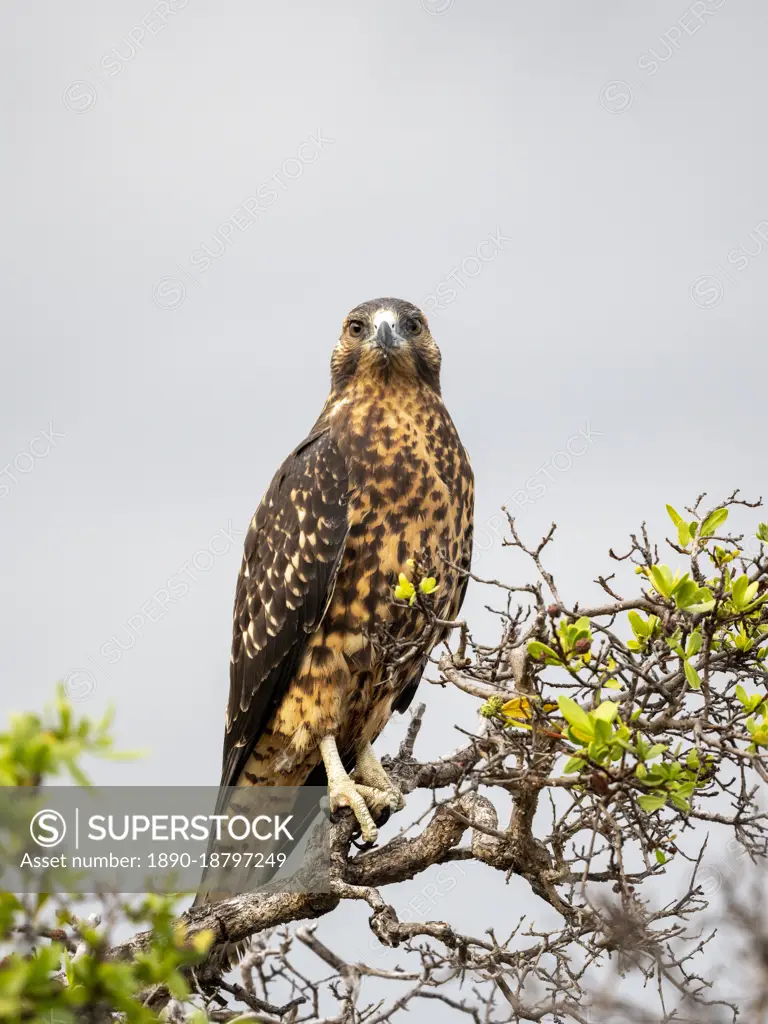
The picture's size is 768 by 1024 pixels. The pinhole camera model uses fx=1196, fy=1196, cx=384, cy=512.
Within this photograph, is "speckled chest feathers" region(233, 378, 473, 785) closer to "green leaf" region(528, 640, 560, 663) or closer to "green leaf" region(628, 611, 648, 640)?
"green leaf" region(628, 611, 648, 640)

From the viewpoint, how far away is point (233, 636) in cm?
532

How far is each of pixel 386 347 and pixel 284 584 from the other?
1.10 metres

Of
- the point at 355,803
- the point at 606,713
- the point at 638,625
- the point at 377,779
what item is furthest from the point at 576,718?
the point at 377,779

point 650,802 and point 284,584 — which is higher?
point 284,584

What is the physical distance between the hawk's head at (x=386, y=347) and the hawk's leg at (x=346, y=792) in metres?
1.58

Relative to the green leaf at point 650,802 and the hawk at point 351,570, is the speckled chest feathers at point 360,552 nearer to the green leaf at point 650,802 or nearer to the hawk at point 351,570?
the hawk at point 351,570

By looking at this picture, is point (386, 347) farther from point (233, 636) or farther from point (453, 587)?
point (233, 636)

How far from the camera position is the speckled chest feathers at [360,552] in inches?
187

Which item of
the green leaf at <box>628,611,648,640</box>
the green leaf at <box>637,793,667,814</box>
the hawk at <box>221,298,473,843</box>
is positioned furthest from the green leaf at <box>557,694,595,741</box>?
the hawk at <box>221,298,473,843</box>

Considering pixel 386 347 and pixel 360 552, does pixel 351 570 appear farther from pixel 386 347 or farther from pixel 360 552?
pixel 386 347

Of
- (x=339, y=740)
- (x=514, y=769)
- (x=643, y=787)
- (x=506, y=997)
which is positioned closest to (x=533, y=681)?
(x=514, y=769)

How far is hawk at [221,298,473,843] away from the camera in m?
4.76

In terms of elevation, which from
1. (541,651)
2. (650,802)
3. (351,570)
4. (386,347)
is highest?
(386,347)

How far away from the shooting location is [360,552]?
4.78 metres
